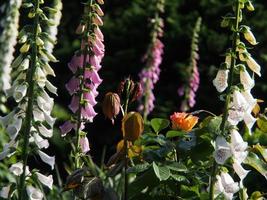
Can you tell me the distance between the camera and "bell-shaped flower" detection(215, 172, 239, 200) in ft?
7.63

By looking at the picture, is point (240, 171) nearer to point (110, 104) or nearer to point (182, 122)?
point (182, 122)

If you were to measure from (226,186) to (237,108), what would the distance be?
0.85ft

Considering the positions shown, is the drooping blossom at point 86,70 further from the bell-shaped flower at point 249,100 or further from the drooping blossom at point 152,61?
the drooping blossom at point 152,61

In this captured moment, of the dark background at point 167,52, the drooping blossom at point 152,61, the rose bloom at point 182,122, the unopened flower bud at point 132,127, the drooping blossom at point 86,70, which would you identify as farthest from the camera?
the dark background at point 167,52

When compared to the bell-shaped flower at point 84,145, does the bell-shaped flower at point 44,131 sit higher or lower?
higher

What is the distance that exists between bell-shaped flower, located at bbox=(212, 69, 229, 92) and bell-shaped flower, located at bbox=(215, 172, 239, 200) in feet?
0.95

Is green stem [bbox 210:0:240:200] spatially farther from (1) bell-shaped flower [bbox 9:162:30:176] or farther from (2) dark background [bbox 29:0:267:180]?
(2) dark background [bbox 29:0:267:180]

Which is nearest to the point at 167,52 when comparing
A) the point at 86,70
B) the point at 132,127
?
the point at 86,70

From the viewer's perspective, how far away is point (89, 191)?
86.0 inches

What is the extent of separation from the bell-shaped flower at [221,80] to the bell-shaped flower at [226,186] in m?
0.29

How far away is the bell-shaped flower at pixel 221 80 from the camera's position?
2385 millimetres

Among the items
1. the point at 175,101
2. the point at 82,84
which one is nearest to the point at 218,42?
the point at 175,101

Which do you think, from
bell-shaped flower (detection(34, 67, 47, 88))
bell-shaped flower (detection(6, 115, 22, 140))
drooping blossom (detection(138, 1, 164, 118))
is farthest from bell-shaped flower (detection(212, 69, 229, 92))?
drooping blossom (detection(138, 1, 164, 118))

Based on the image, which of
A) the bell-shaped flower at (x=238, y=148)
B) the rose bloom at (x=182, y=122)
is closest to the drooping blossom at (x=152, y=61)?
the rose bloom at (x=182, y=122)
